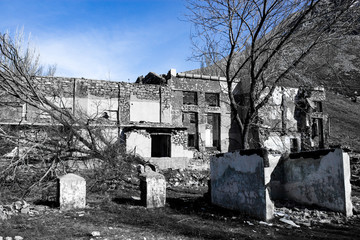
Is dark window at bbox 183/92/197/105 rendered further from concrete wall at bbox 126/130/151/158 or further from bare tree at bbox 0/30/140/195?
bare tree at bbox 0/30/140/195

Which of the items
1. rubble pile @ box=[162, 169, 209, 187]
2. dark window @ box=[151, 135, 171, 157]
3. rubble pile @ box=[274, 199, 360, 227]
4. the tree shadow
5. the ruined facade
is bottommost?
rubble pile @ box=[162, 169, 209, 187]

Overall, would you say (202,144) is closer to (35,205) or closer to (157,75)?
(157,75)

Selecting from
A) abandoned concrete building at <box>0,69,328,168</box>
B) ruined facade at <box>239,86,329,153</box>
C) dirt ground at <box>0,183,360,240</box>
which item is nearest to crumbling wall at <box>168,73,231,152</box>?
abandoned concrete building at <box>0,69,328,168</box>

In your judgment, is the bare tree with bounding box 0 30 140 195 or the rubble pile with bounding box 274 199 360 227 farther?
the bare tree with bounding box 0 30 140 195

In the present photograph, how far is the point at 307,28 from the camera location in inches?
374

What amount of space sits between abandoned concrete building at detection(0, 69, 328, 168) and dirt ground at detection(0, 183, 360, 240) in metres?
11.0

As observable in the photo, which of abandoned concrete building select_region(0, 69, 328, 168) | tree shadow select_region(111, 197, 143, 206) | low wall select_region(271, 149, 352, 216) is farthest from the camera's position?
abandoned concrete building select_region(0, 69, 328, 168)

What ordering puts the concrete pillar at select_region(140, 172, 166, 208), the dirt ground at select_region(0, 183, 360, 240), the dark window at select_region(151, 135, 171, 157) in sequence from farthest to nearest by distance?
the dark window at select_region(151, 135, 171, 157)
the concrete pillar at select_region(140, 172, 166, 208)
the dirt ground at select_region(0, 183, 360, 240)

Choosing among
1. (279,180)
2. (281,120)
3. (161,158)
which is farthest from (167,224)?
(281,120)

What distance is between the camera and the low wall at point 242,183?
6500 millimetres

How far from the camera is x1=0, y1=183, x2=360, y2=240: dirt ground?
5383mm

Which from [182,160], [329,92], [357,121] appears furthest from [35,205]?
[329,92]

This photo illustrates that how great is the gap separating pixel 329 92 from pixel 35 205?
3906 cm

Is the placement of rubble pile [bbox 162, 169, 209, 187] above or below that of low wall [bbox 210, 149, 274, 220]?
below
